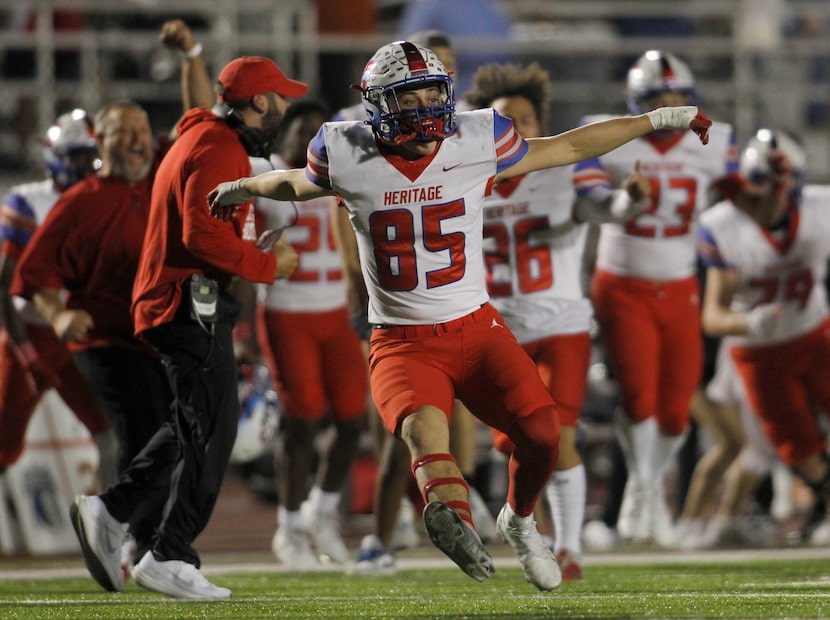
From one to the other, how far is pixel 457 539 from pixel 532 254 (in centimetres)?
218

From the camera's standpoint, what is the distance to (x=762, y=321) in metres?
7.53

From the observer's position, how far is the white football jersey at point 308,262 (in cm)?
743

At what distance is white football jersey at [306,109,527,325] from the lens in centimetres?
502

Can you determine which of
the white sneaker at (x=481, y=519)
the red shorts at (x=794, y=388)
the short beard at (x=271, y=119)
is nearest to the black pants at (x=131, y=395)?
the short beard at (x=271, y=119)

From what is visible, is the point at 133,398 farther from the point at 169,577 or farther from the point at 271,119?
the point at 271,119

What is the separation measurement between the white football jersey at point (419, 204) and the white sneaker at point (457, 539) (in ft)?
2.54

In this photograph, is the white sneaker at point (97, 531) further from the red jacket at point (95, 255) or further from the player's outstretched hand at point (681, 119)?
the player's outstretched hand at point (681, 119)

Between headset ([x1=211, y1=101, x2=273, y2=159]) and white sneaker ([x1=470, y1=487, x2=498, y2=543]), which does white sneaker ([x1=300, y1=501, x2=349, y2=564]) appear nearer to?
white sneaker ([x1=470, y1=487, x2=498, y2=543])

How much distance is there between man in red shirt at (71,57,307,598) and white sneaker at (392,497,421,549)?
156cm

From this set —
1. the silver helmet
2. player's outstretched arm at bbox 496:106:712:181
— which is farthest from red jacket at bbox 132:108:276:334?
the silver helmet

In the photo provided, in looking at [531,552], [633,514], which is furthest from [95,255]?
[633,514]

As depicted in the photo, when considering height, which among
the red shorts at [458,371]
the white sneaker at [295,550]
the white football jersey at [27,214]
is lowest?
the white sneaker at [295,550]

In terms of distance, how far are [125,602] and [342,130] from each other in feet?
6.05

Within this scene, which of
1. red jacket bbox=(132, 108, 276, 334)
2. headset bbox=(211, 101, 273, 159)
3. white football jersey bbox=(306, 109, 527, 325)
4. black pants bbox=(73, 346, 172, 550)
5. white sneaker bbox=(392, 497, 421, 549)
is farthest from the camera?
white sneaker bbox=(392, 497, 421, 549)
